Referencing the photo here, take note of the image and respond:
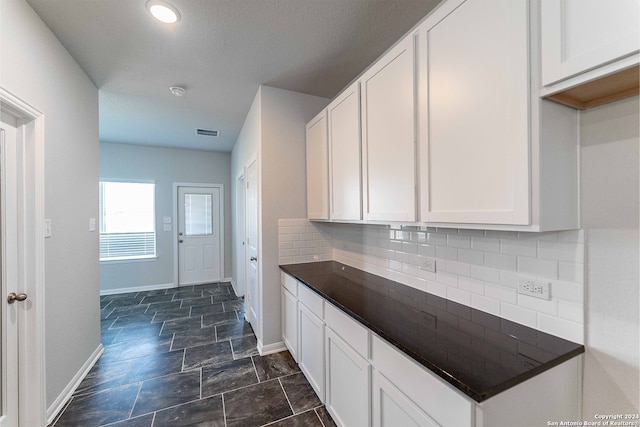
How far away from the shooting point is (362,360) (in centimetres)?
138

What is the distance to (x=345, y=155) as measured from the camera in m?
2.07

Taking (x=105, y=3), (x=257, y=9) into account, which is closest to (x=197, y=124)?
(x=105, y=3)

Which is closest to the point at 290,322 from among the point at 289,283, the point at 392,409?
the point at 289,283

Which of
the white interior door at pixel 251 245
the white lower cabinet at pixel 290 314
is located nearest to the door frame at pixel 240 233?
the white interior door at pixel 251 245

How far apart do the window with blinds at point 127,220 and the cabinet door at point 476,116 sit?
5.26 m

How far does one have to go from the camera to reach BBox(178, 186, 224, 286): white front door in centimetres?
511

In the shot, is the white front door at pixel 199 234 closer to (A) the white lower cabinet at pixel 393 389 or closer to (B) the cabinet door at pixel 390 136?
(A) the white lower cabinet at pixel 393 389

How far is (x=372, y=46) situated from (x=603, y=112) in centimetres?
155

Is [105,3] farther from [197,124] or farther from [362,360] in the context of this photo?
[362,360]

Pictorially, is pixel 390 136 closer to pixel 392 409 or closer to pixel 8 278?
pixel 392 409

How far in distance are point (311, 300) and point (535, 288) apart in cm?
139

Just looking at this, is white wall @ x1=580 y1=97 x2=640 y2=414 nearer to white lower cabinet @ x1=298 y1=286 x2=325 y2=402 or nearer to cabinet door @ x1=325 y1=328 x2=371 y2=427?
cabinet door @ x1=325 y1=328 x2=371 y2=427

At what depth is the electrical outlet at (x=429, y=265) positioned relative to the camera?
172 cm

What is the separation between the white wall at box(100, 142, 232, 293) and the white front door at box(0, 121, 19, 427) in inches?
137
